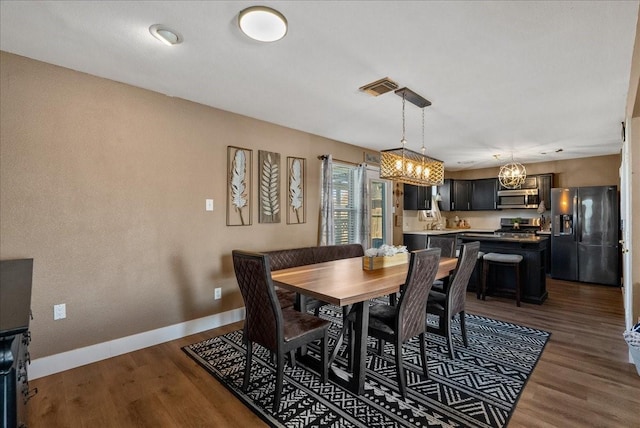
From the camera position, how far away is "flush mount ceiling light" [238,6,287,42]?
1.74 metres

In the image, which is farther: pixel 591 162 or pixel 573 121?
pixel 591 162

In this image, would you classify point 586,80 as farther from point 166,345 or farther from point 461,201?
point 461,201

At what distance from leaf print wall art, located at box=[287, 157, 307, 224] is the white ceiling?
2.14ft

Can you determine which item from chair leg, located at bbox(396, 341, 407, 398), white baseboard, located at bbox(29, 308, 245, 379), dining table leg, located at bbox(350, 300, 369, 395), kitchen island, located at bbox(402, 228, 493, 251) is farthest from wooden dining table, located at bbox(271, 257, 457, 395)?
kitchen island, located at bbox(402, 228, 493, 251)

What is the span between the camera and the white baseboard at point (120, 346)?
238 centimetres

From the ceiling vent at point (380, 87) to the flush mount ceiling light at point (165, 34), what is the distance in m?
1.52

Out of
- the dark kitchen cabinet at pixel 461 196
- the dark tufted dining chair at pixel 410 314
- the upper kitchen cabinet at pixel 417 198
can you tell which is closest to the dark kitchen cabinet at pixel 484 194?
the dark kitchen cabinet at pixel 461 196

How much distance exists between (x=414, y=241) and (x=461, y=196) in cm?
208

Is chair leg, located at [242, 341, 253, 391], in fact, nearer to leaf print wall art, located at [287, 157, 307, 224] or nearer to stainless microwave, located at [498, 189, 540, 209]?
leaf print wall art, located at [287, 157, 307, 224]

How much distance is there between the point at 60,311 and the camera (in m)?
2.45

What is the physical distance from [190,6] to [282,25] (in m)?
0.51

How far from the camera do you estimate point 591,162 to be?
5.94 metres

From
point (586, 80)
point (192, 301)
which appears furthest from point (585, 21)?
point (192, 301)

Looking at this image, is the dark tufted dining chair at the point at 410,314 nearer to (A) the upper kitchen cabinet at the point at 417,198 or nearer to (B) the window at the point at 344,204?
(B) the window at the point at 344,204
